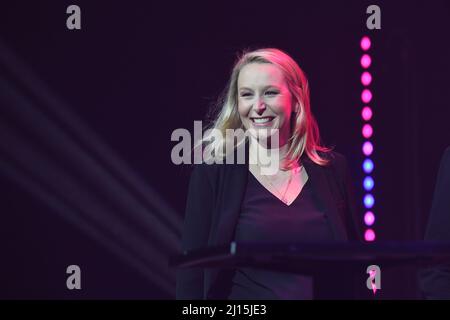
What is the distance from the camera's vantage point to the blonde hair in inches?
101

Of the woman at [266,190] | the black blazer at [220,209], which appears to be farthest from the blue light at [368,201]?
the black blazer at [220,209]

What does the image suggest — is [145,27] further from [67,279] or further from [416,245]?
[416,245]

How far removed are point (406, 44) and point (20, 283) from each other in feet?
7.36

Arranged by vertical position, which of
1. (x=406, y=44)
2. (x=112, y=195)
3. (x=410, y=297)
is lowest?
(x=410, y=297)

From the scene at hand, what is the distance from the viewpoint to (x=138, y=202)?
3600 mm

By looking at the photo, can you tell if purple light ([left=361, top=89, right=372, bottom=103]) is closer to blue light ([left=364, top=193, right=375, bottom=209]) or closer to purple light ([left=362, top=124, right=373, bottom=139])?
purple light ([left=362, top=124, right=373, bottom=139])

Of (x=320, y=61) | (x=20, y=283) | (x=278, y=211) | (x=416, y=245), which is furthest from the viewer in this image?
(x=320, y=61)

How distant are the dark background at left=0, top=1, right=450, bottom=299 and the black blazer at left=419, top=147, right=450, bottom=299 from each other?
146 centimetres

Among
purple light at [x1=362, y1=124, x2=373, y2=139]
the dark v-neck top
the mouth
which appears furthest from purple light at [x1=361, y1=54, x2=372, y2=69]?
the dark v-neck top

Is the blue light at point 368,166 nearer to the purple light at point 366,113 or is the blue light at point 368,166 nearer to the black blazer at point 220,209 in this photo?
the purple light at point 366,113

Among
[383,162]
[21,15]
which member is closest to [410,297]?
[383,162]

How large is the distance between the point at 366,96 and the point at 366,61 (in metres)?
0.18

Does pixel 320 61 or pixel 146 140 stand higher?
pixel 320 61

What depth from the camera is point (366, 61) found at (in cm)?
397
